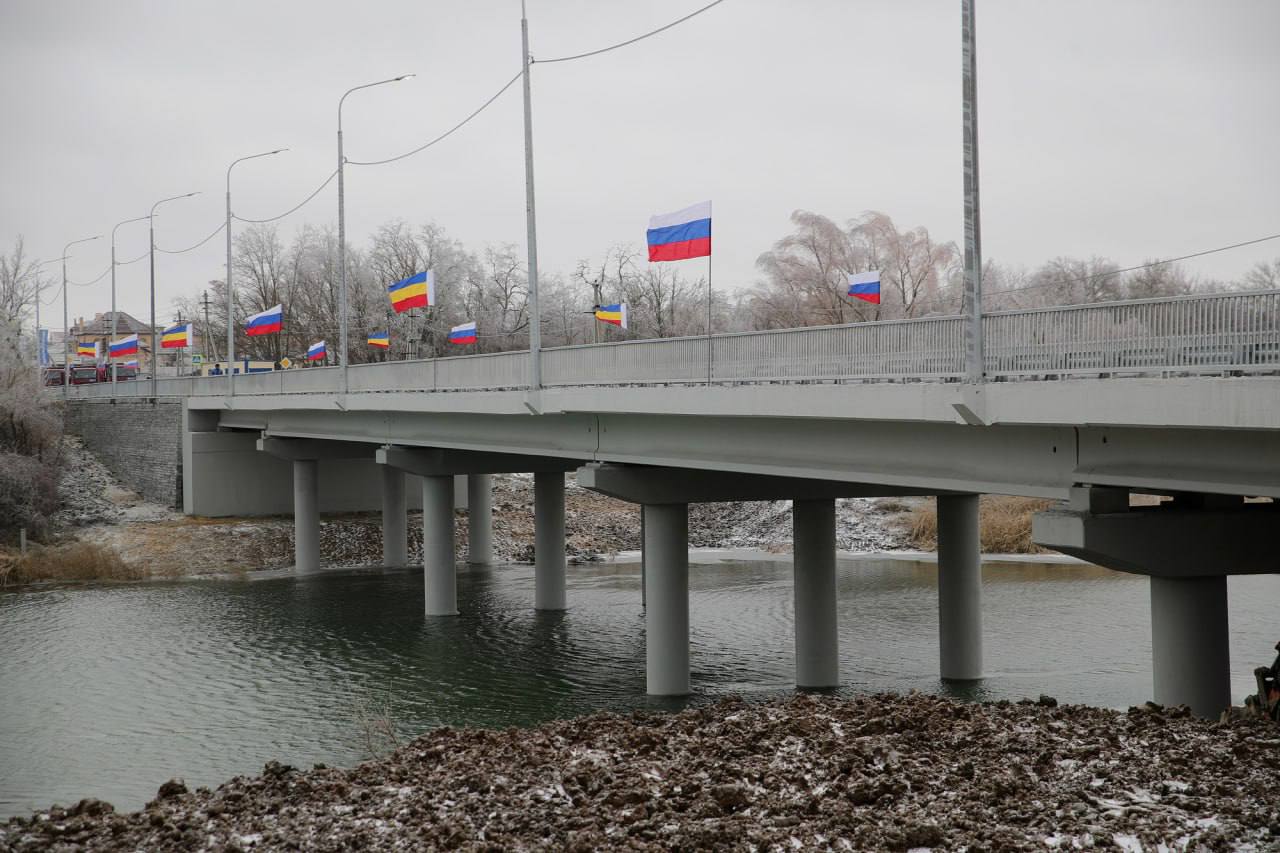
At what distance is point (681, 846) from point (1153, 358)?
6.37 meters

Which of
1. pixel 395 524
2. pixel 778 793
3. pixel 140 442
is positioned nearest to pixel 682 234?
pixel 778 793

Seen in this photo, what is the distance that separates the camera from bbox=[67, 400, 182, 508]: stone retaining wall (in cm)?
5638

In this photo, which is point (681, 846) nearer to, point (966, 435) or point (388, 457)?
point (966, 435)

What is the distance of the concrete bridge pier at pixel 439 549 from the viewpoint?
37.9 m

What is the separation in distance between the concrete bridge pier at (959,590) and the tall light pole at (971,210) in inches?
481

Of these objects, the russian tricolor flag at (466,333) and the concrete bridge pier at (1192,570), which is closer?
the concrete bridge pier at (1192,570)

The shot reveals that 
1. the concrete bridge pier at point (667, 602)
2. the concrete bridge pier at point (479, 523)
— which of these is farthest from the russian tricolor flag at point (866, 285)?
the concrete bridge pier at point (479, 523)

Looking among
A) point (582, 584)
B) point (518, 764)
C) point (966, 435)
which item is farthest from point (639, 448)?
point (582, 584)

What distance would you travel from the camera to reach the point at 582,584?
44.2m

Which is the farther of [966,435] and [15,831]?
[966,435]

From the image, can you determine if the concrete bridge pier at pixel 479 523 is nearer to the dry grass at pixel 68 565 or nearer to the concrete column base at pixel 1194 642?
the dry grass at pixel 68 565

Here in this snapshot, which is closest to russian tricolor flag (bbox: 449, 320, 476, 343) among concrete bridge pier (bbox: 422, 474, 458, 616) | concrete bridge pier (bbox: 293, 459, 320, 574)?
concrete bridge pier (bbox: 422, 474, 458, 616)

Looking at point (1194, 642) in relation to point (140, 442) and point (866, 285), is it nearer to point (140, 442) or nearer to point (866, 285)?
point (866, 285)

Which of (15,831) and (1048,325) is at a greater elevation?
(1048,325)
